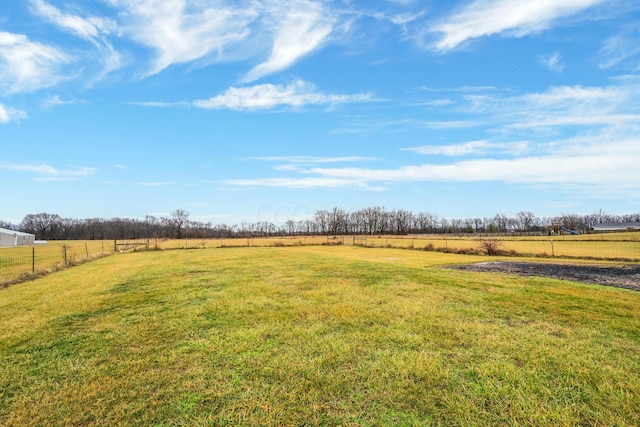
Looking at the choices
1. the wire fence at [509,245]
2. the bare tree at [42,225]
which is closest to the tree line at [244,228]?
the bare tree at [42,225]

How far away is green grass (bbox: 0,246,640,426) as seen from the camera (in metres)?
3.03

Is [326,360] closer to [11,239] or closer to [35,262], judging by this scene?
[35,262]

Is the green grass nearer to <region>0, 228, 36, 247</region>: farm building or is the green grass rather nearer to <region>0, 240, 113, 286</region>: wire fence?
<region>0, 240, 113, 286</region>: wire fence

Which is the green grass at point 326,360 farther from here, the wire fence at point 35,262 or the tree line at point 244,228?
the tree line at point 244,228

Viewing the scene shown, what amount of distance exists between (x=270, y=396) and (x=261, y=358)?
98 centimetres

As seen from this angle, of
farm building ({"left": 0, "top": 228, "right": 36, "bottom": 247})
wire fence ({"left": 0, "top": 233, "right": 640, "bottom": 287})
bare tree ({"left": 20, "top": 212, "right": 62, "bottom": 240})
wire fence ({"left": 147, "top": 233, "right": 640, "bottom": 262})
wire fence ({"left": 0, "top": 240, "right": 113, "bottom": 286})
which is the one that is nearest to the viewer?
→ wire fence ({"left": 0, "top": 240, "right": 113, "bottom": 286})

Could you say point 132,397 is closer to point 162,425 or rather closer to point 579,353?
point 162,425

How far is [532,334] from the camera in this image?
504cm

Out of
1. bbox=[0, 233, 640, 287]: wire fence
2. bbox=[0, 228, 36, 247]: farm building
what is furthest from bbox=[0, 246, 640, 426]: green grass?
bbox=[0, 228, 36, 247]: farm building

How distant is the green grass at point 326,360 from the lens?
9.95 ft

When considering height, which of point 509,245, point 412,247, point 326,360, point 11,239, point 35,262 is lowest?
point 509,245

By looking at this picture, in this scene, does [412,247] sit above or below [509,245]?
above

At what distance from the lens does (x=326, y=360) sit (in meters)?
4.12

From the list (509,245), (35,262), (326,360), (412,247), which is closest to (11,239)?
(35,262)
